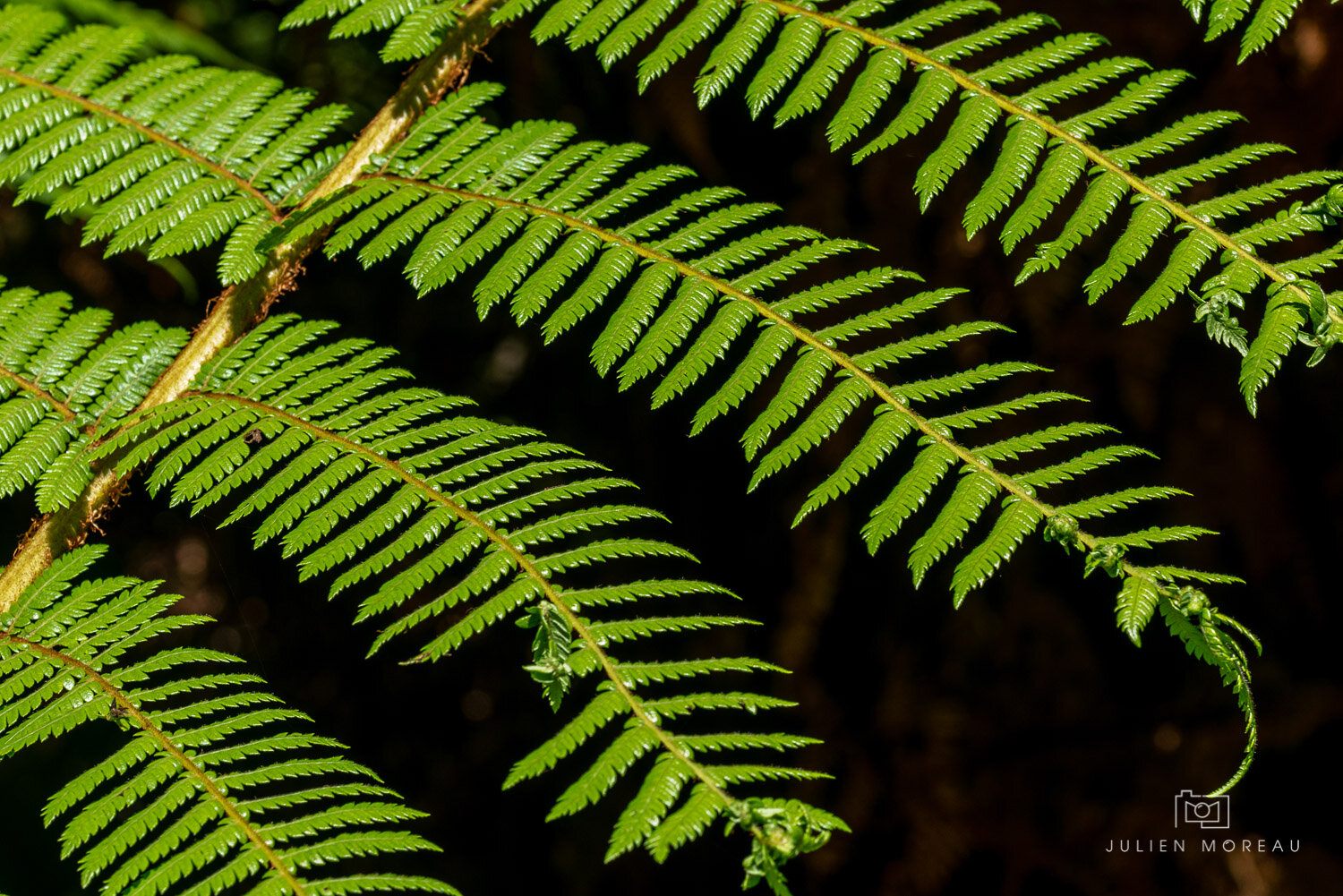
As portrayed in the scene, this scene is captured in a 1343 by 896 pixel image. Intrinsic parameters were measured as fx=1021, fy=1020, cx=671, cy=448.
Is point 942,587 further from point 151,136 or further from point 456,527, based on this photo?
point 151,136

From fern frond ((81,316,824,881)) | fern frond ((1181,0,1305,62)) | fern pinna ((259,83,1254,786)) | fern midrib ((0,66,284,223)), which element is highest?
fern frond ((1181,0,1305,62))

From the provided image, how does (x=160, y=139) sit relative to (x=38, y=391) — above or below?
above

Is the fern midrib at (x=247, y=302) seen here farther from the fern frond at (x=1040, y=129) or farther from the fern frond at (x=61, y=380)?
the fern frond at (x=1040, y=129)

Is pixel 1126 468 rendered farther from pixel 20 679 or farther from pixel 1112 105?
pixel 20 679

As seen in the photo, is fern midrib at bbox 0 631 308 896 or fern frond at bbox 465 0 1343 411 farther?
fern frond at bbox 465 0 1343 411

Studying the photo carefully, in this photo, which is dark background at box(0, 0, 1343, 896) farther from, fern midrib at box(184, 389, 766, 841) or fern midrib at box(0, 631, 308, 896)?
fern midrib at box(184, 389, 766, 841)

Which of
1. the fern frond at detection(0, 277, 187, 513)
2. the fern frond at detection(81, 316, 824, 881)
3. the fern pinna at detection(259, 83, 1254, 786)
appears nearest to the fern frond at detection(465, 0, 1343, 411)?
the fern pinna at detection(259, 83, 1254, 786)

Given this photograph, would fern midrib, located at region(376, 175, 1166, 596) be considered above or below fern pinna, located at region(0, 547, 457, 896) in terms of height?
above

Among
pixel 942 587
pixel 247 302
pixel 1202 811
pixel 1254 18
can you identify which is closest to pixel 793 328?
pixel 1254 18
